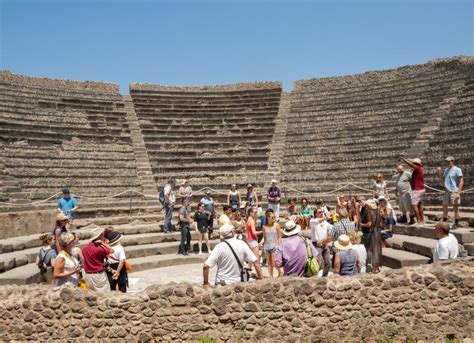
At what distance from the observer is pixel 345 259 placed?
22.2 feet

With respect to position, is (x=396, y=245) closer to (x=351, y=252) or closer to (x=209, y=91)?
(x=351, y=252)

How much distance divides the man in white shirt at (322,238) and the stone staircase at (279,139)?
704 cm

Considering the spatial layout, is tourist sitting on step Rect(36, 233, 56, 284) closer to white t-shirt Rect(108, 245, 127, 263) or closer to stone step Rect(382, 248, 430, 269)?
white t-shirt Rect(108, 245, 127, 263)

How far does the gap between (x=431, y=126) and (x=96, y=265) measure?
14.6 metres

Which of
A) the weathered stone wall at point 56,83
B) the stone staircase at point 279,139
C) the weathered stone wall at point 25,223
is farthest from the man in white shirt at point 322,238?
the weathered stone wall at point 56,83

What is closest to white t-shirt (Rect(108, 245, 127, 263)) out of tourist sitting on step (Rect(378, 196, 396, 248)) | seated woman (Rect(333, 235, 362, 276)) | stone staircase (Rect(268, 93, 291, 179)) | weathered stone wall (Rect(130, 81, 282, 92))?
seated woman (Rect(333, 235, 362, 276))

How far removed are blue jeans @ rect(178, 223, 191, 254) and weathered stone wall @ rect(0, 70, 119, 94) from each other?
1449cm

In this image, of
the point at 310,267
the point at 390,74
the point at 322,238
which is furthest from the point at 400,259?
the point at 390,74

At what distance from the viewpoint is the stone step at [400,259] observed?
855cm

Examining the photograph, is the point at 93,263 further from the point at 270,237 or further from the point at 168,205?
the point at 168,205

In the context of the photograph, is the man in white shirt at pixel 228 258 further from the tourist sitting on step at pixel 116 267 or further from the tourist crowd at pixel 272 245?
the tourist sitting on step at pixel 116 267

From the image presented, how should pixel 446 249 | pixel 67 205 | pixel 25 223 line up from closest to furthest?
pixel 446 249 → pixel 67 205 → pixel 25 223

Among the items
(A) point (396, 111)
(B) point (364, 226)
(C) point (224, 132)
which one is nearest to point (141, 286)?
(B) point (364, 226)

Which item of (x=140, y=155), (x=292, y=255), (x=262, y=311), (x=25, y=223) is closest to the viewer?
(x=262, y=311)
